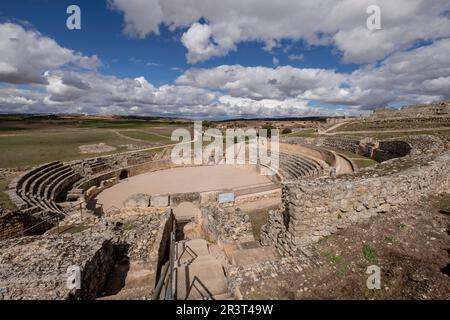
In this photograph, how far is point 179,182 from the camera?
2370cm

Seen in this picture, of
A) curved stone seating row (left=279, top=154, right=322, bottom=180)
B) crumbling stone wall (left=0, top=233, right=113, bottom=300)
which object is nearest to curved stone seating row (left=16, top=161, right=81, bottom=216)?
crumbling stone wall (left=0, top=233, right=113, bottom=300)

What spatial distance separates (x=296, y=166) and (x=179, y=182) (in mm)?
11427

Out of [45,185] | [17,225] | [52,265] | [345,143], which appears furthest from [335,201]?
[345,143]

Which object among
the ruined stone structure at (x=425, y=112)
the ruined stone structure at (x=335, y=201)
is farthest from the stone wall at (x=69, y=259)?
the ruined stone structure at (x=425, y=112)

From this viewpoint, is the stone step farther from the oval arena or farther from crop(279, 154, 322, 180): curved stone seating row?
crop(279, 154, 322, 180): curved stone seating row

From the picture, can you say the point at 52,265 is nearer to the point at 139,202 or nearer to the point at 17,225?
the point at 17,225

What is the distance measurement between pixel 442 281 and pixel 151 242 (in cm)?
796

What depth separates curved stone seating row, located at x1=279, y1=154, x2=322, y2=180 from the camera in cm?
1954

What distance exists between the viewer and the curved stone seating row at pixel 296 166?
19.5 metres

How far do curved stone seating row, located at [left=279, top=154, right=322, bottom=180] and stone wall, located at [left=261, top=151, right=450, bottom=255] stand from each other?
38.3ft

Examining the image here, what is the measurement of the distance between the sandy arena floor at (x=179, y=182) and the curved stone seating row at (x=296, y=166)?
2126 mm

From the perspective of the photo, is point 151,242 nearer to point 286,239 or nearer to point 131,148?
point 286,239

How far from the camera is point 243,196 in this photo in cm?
1532

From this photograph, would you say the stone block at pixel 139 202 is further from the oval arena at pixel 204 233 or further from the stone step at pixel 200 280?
the stone step at pixel 200 280
